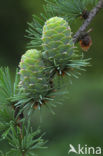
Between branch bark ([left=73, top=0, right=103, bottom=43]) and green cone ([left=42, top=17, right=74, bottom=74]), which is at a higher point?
branch bark ([left=73, top=0, right=103, bottom=43])

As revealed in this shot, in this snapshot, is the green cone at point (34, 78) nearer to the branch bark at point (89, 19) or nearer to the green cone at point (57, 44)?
the green cone at point (57, 44)

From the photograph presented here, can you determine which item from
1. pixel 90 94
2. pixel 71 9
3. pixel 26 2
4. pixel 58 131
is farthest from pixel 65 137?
pixel 71 9

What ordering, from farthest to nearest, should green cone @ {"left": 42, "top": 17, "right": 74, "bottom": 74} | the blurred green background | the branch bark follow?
the blurred green background, the branch bark, green cone @ {"left": 42, "top": 17, "right": 74, "bottom": 74}

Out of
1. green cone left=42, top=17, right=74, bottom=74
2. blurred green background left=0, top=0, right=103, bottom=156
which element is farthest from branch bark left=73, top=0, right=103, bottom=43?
blurred green background left=0, top=0, right=103, bottom=156

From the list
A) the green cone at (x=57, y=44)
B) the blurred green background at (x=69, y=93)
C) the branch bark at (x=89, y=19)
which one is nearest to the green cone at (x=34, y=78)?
the green cone at (x=57, y=44)

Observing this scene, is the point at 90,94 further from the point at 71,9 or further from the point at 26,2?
the point at 71,9

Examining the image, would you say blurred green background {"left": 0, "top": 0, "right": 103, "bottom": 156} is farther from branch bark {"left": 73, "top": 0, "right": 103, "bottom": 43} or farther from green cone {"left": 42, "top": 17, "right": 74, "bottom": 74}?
green cone {"left": 42, "top": 17, "right": 74, "bottom": 74}
